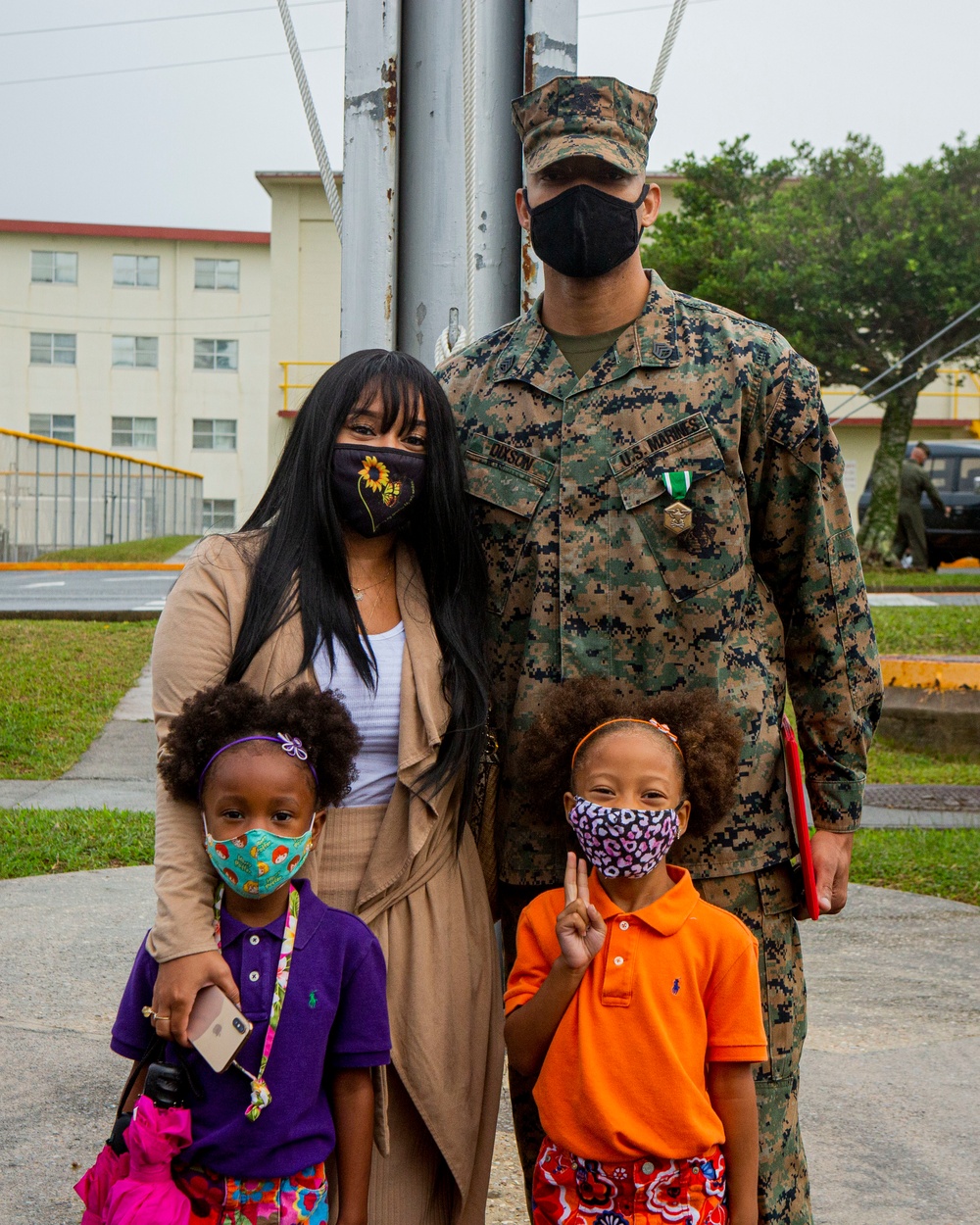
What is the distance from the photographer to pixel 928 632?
11.8m

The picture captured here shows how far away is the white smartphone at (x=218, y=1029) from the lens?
2.10m

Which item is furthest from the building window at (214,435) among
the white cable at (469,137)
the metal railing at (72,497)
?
the white cable at (469,137)

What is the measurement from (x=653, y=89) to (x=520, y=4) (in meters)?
0.58

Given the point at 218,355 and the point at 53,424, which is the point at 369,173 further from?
the point at 53,424

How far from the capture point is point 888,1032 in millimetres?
4172

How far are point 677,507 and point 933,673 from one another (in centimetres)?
691

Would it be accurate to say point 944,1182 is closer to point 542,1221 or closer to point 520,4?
point 542,1221

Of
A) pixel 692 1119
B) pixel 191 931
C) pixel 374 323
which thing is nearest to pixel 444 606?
pixel 191 931

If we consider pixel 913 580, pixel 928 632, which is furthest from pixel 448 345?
pixel 913 580

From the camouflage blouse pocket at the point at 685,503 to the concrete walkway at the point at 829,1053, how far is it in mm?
1593

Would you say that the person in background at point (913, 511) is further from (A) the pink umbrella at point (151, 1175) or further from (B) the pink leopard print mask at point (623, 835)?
(A) the pink umbrella at point (151, 1175)

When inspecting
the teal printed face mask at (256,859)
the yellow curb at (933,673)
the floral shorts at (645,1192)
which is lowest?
the floral shorts at (645,1192)

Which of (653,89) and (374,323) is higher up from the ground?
(653,89)

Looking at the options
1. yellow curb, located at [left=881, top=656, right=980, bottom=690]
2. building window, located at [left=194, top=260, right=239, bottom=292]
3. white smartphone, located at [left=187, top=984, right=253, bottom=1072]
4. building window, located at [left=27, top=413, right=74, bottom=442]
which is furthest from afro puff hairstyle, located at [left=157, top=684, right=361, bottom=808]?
building window, located at [left=27, top=413, right=74, bottom=442]
